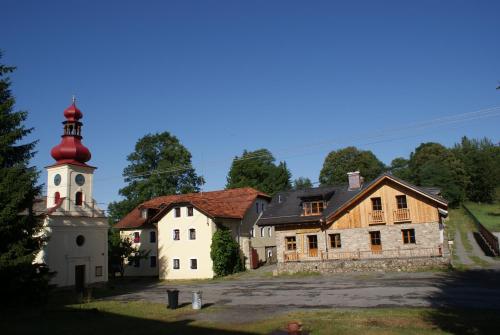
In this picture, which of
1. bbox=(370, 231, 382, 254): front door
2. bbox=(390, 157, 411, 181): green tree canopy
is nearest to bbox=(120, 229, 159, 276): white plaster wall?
bbox=(370, 231, 382, 254): front door

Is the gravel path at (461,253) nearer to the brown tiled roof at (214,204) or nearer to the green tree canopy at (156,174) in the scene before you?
the brown tiled roof at (214,204)

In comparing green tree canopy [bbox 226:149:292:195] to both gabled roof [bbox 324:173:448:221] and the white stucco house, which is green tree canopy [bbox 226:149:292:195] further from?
gabled roof [bbox 324:173:448:221]

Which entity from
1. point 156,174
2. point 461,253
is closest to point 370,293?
point 461,253

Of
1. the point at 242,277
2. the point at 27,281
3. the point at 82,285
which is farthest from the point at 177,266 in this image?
the point at 27,281

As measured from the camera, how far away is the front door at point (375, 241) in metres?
35.2

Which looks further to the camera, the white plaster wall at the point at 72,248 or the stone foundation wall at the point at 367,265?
the white plaster wall at the point at 72,248

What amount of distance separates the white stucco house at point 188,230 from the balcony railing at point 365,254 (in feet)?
22.8

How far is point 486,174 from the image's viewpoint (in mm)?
88188

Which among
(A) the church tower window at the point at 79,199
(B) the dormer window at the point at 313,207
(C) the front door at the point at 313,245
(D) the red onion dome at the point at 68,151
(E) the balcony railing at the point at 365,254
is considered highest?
(D) the red onion dome at the point at 68,151

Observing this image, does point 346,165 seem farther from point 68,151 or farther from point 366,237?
point 68,151

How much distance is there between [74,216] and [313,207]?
65.1 ft

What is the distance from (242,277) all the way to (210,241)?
4.74 m

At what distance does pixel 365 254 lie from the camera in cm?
3528

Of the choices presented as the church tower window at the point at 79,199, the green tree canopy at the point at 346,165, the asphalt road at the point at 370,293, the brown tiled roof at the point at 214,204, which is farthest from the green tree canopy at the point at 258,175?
the asphalt road at the point at 370,293
